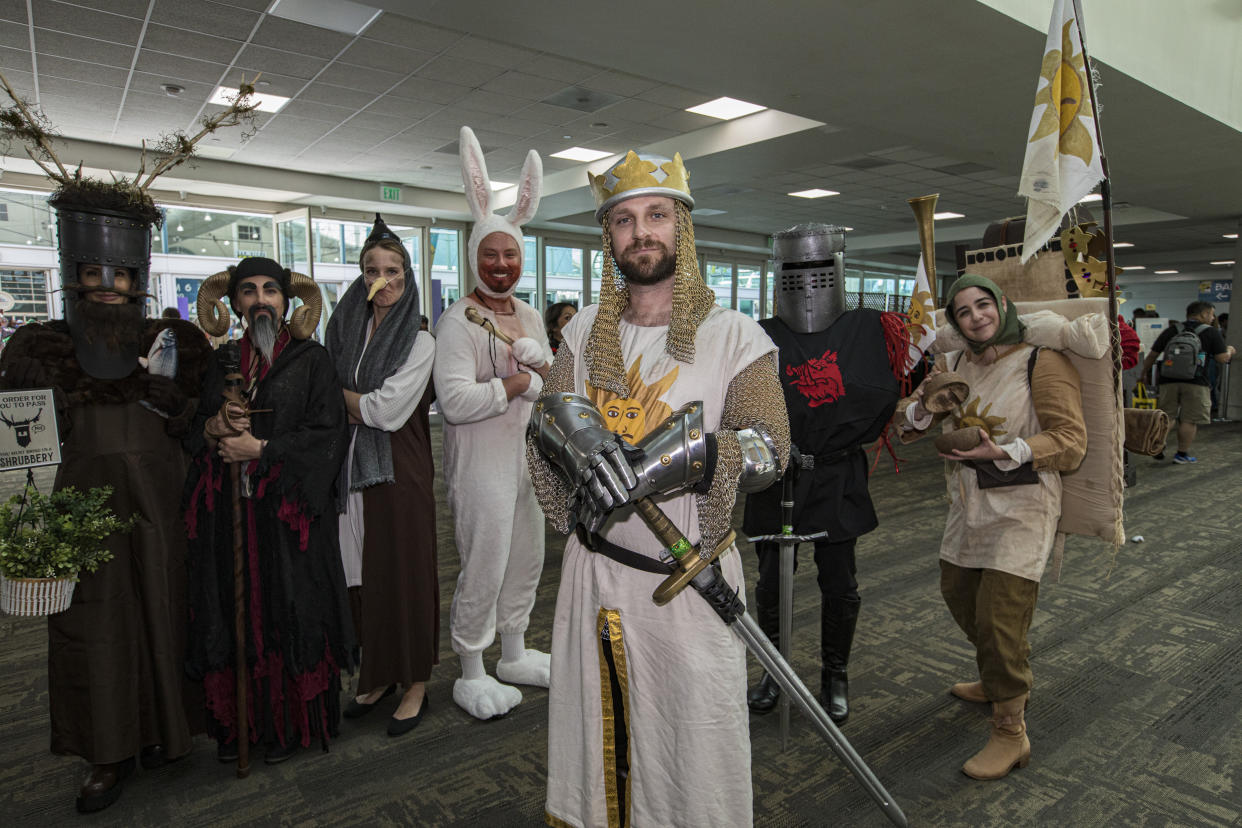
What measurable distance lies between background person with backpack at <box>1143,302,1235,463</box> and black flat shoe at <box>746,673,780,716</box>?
23.6 ft

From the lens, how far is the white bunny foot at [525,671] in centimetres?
290

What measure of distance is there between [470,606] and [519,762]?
0.54 meters

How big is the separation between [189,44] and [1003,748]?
663 centimetres

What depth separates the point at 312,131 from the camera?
26.3 feet

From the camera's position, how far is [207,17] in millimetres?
5078

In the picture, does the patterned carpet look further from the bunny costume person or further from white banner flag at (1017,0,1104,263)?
white banner flag at (1017,0,1104,263)

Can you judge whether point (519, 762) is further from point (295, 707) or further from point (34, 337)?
point (34, 337)

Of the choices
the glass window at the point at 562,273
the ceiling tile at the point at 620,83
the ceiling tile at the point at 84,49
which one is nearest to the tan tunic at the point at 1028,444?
the ceiling tile at the point at 620,83

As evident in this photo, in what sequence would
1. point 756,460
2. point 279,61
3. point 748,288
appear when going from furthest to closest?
point 748,288 < point 279,61 < point 756,460

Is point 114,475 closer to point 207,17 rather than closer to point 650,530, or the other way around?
point 650,530

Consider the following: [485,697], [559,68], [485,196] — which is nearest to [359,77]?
[559,68]

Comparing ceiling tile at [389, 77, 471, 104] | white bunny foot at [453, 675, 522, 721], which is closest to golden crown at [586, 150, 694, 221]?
white bunny foot at [453, 675, 522, 721]

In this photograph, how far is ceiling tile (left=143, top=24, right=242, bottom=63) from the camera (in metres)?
5.34

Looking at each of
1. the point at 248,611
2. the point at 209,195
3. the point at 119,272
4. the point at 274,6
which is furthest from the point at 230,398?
the point at 209,195
